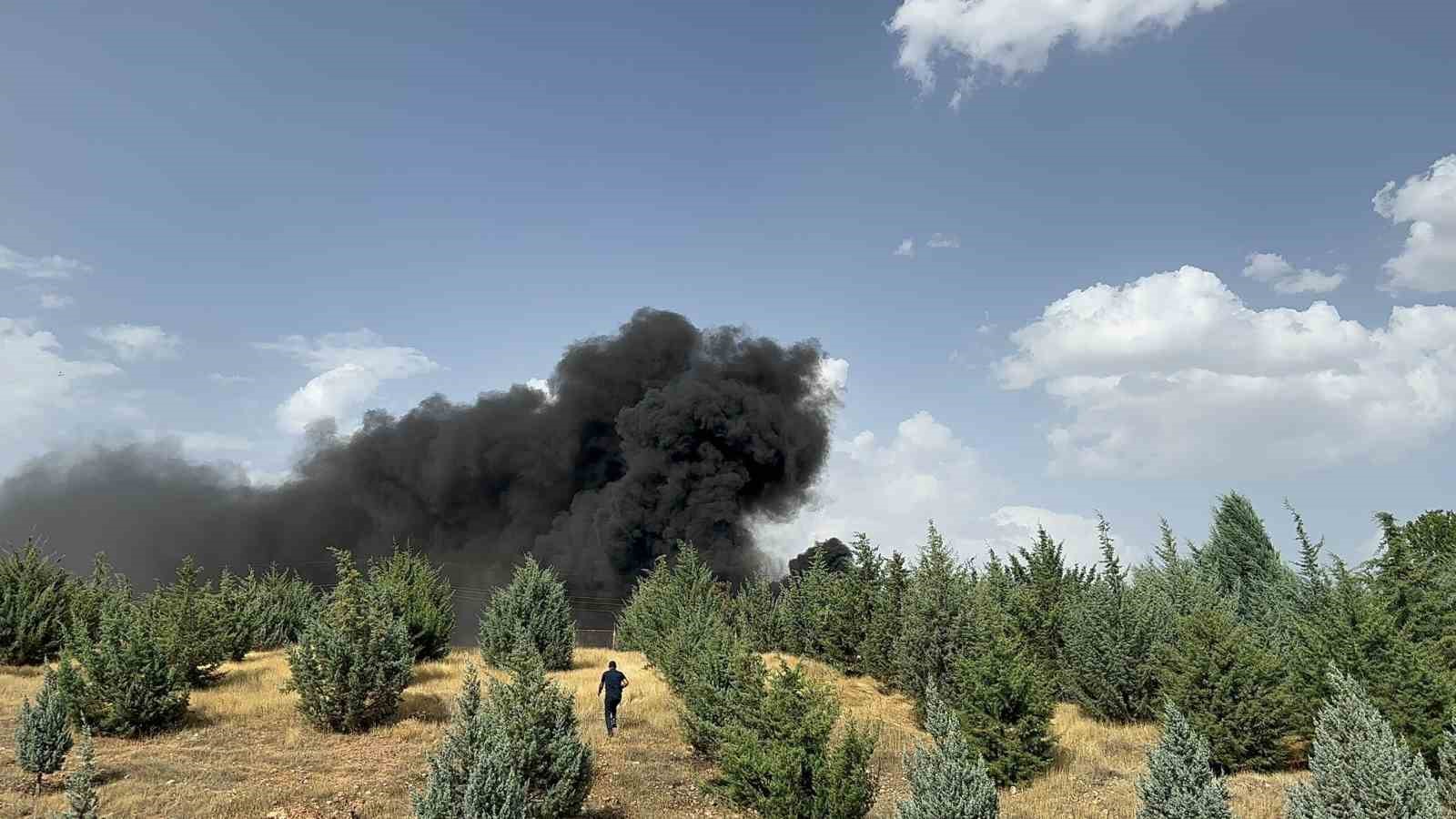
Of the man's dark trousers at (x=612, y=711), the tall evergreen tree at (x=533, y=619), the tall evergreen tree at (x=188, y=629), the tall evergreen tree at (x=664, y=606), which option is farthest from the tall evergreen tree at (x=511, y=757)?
the tall evergreen tree at (x=533, y=619)

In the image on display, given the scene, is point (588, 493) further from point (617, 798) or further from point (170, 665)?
point (617, 798)

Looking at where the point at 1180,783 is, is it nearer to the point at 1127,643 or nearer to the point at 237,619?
the point at 1127,643

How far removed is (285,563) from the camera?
68.7 meters

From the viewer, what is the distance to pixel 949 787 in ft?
32.7

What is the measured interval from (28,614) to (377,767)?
14592mm

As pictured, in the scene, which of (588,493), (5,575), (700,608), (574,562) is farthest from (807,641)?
(588,493)

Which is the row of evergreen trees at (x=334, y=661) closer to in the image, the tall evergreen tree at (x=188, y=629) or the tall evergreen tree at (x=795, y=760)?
the tall evergreen tree at (x=188, y=629)

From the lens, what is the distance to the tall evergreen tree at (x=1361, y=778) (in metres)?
10.0

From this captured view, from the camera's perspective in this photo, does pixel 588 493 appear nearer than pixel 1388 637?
No

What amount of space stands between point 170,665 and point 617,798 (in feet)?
34.3

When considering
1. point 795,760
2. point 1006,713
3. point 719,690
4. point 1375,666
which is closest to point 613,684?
point 719,690

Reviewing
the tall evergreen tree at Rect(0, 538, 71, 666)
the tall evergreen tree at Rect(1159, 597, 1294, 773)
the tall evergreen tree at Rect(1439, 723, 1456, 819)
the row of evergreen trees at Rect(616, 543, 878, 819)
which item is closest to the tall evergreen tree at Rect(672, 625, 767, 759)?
the row of evergreen trees at Rect(616, 543, 878, 819)

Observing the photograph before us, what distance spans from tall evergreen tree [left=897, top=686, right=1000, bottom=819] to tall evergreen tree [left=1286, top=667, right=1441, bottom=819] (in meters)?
4.34

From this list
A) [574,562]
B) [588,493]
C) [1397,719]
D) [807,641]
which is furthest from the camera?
[588,493]
